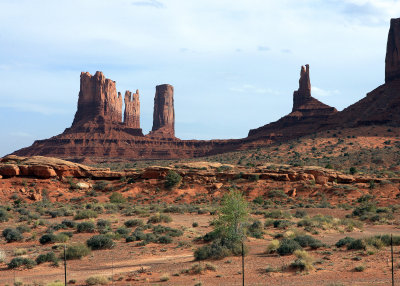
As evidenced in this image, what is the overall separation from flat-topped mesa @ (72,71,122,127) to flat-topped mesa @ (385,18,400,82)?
74.9m

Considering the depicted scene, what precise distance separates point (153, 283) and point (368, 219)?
2076 centimetres

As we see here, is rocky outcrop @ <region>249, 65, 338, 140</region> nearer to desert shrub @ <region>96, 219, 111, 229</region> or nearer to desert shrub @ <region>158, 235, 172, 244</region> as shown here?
desert shrub @ <region>96, 219, 111, 229</region>

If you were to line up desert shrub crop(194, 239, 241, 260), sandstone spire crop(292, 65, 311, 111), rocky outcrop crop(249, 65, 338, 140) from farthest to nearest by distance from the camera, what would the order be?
sandstone spire crop(292, 65, 311, 111), rocky outcrop crop(249, 65, 338, 140), desert shrub crop(194, 239, 241, 260)

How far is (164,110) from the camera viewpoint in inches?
6201

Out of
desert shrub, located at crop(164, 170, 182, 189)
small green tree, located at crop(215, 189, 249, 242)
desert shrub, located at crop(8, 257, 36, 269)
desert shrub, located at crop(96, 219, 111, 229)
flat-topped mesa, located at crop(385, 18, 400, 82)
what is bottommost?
Result: desert shrub, located at crop(8, 257, 36, 269)

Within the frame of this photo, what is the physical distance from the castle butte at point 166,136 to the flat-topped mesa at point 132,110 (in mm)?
366

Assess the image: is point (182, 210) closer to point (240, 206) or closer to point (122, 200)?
point (122, 200)

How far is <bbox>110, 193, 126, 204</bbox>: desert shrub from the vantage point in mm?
40487

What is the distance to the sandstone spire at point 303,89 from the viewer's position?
117 meters

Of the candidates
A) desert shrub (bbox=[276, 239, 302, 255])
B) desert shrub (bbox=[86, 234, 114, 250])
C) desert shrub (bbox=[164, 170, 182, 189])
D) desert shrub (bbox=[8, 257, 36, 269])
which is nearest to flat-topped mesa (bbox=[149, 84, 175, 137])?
desert shrub (bbox=[164, 170, 182, 189])

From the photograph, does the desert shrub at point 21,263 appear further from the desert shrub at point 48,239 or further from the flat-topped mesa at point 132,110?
the flat-topped mesa at point 132,110

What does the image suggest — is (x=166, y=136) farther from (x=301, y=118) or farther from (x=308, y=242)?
(x=308, y=242)

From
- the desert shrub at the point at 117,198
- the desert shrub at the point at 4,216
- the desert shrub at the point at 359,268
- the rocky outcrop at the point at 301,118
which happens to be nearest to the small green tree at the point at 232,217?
the desert shrub at the point at 359,268

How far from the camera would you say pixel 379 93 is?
92562mm
